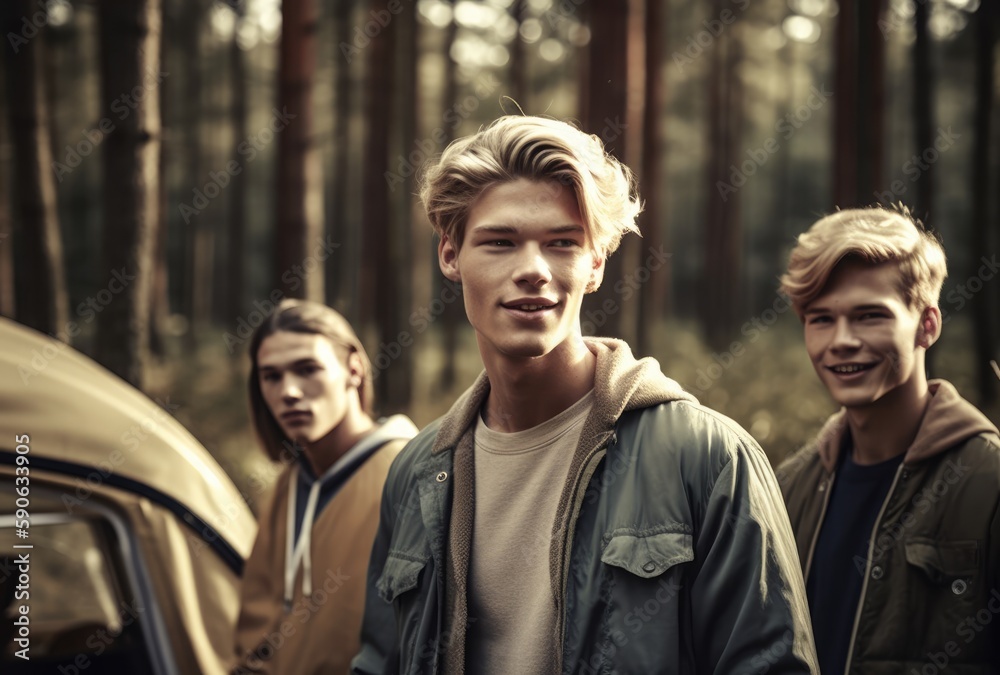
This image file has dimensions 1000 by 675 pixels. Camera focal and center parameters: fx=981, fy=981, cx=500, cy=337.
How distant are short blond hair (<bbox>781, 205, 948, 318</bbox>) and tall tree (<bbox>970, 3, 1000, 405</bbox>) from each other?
9.19m

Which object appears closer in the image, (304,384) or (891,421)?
(891,421)

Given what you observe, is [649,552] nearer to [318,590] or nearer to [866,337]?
[866,337]

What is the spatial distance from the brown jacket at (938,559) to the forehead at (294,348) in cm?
237

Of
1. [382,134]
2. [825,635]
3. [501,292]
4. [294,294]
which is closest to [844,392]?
[825,635]

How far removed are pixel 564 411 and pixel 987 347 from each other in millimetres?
11009

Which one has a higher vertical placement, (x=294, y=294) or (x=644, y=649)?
(x=294, y=294)

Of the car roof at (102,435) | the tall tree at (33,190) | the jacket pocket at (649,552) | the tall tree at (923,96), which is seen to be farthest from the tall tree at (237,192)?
the jacket pocket at (649,552)

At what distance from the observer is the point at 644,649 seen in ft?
7.63

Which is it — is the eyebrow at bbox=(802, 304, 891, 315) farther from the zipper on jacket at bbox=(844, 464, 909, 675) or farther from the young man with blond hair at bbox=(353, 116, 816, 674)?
the young man with blond hair at bbox=(353, 116, 816, 674)

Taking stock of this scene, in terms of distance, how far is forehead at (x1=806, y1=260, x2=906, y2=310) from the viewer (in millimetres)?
3439

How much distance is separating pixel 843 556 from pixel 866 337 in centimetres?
79

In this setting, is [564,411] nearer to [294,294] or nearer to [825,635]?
[825,635]

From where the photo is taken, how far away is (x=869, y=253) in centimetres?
343

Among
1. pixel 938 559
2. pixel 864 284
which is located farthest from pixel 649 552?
pixel 864 284
